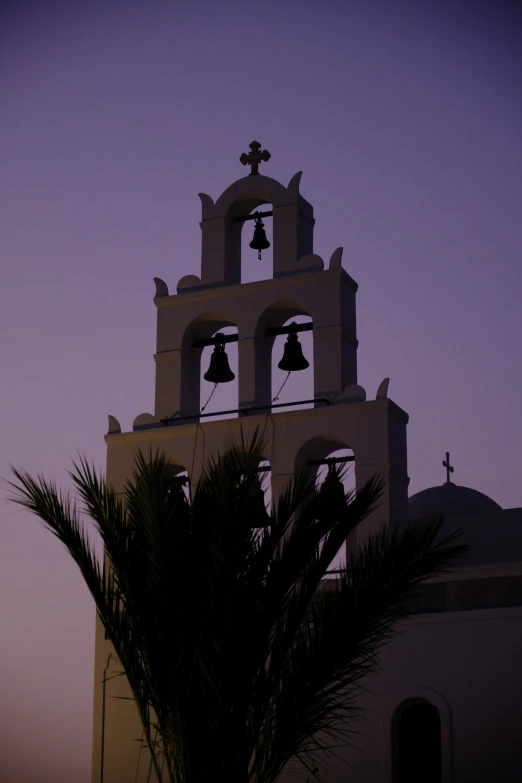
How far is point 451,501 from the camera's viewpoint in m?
19.8

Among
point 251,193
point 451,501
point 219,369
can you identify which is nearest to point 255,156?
point 251,193

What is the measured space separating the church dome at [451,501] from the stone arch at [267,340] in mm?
4299

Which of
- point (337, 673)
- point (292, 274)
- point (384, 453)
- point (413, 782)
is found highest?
point (292, 274)

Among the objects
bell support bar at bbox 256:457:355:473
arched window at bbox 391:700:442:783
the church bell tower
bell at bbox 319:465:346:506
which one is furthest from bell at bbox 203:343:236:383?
bell at bbox 319:465:346:506

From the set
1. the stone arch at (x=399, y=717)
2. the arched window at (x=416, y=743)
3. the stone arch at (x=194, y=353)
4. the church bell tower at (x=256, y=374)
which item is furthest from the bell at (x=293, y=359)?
the arched window at (x=416, y=743)

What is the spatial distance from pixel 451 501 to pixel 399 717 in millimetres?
6010

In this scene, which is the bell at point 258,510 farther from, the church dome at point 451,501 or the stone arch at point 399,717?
the church dome at point 451,501

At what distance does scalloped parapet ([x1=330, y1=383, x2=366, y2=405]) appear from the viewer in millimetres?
14844

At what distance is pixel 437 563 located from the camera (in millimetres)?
10656

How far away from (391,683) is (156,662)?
164 inches

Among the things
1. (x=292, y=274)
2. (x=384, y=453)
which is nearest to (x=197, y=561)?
(x=384, y=453)

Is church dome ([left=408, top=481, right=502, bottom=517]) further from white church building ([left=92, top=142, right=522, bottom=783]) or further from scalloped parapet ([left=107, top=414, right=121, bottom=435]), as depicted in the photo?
scalloped parapet ([left=107, top=414, right=121, bottom=435])

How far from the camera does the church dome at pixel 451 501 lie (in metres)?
19.4

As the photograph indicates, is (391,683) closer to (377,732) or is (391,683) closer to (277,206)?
(377,732)
